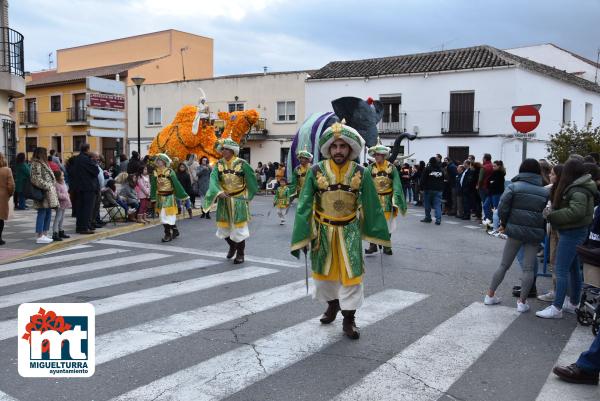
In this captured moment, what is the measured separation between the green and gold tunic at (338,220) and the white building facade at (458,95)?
23567 mm

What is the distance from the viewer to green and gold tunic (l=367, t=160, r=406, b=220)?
31.6 feet

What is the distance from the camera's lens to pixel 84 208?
1169 cm

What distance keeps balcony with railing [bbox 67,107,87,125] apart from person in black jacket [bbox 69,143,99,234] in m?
29.4

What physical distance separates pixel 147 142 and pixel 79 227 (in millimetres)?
27420

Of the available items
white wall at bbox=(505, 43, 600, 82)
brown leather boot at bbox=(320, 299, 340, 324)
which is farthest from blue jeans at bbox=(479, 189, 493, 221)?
white wall at bbox=(505, 43, 600, 82)

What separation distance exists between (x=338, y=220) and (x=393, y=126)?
85.0 ft

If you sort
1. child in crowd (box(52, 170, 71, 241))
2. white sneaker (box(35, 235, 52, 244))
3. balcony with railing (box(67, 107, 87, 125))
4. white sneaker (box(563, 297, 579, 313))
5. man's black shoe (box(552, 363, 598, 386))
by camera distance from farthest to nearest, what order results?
balcony with railing (box(67, 107, 87, 125)) < child in crowd (box(52, 170, 71, 241)) < white sneaker (box(35, 235, 52, 244)) < white sneaker (box(563, 297, 579, 313)) < man's black shoe (box(552, 363, 598, 386))

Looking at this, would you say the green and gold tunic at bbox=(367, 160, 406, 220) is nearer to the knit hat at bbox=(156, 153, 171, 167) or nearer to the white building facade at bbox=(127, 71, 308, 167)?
the knit hat at bbox=(156, 153, 171, 167)

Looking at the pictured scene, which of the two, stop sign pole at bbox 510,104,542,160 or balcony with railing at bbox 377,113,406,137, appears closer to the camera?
stop sign pole at bbox 510,104,542,160

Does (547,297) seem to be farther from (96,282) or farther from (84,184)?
(84,184)

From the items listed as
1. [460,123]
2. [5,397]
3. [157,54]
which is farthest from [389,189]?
[157,54]

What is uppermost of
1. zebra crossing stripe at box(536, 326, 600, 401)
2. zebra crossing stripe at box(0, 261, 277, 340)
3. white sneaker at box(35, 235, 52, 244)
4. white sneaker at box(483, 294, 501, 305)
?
white sneaker at box(35, 235, 52, 244)

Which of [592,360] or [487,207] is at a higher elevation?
[487,207]

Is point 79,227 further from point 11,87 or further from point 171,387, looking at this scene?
point 171,387
